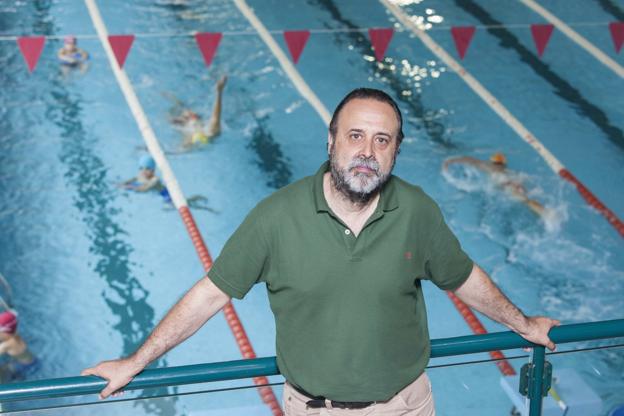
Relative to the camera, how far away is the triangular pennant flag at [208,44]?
7.76 metres

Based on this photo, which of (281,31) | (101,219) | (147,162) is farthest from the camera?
(281,31)

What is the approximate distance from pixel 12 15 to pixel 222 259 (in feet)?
25.4

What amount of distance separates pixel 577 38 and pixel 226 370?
7.85 m

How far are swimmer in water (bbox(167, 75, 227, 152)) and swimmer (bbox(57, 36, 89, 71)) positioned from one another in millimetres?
1270

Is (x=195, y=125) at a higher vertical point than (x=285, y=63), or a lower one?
lower

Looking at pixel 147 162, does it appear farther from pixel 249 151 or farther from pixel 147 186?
pixel 249 151

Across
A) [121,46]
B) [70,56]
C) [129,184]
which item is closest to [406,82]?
[121,46]

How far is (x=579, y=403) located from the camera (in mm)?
2801

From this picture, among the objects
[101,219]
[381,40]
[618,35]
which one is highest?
[618,35]

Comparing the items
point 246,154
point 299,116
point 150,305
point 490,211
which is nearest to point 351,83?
point 299,116

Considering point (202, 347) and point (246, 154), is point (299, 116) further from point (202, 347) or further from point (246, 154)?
point (202, 347)

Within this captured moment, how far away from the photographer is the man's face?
218cm

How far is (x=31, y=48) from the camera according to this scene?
304 inches

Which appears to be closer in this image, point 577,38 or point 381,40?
point 381,40
